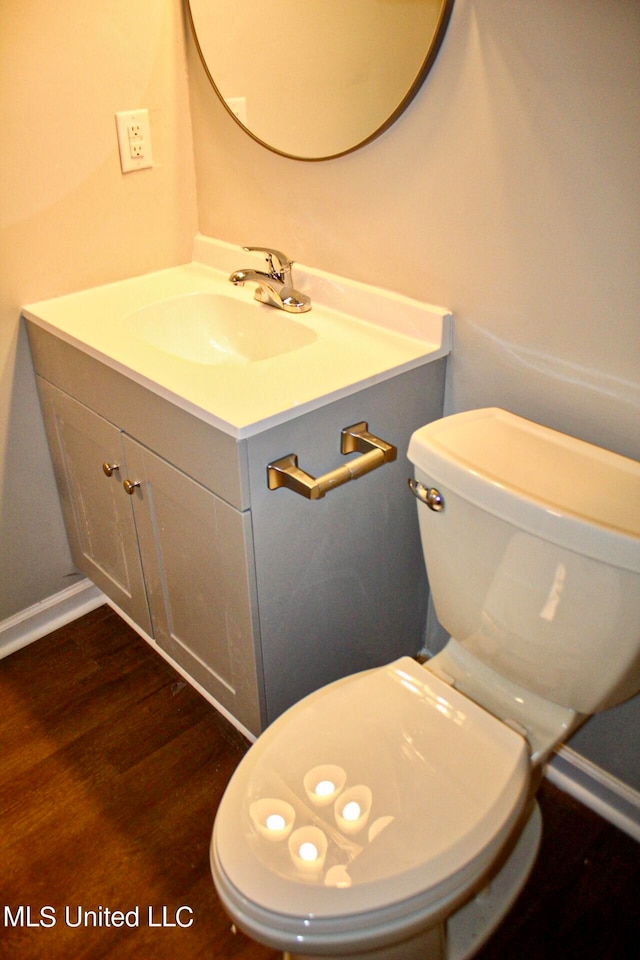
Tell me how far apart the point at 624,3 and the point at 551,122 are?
16 centimetres

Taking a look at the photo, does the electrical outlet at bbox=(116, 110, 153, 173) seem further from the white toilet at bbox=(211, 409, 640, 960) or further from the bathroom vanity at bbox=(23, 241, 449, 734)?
the white toilet at bbox=(211, 409, 640, 960)

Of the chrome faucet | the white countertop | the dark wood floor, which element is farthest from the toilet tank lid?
the dark wood floor

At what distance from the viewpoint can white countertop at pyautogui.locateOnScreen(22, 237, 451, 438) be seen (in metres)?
1.13

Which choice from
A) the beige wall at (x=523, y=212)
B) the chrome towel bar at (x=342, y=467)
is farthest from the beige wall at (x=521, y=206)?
the chrome towel bar at (x=342, y=467)

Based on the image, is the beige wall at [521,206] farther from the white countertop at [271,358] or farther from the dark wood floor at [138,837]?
the dark wood floor at [138,837]

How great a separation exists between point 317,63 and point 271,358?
540 millimetres

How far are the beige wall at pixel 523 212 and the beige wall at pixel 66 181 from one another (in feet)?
0.99

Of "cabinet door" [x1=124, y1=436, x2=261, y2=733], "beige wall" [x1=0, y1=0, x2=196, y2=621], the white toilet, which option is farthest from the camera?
"beige wall" [x1=0, y1=0, x2=196, y2=621]

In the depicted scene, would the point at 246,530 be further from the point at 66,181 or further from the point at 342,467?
the point at 66,181

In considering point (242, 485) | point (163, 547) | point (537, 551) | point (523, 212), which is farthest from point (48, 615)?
point (523, 212)

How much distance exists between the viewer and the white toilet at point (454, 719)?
2.99ft

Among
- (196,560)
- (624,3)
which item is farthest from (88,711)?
(624,3)

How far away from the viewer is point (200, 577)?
133 cm

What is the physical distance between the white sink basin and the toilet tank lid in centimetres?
46
